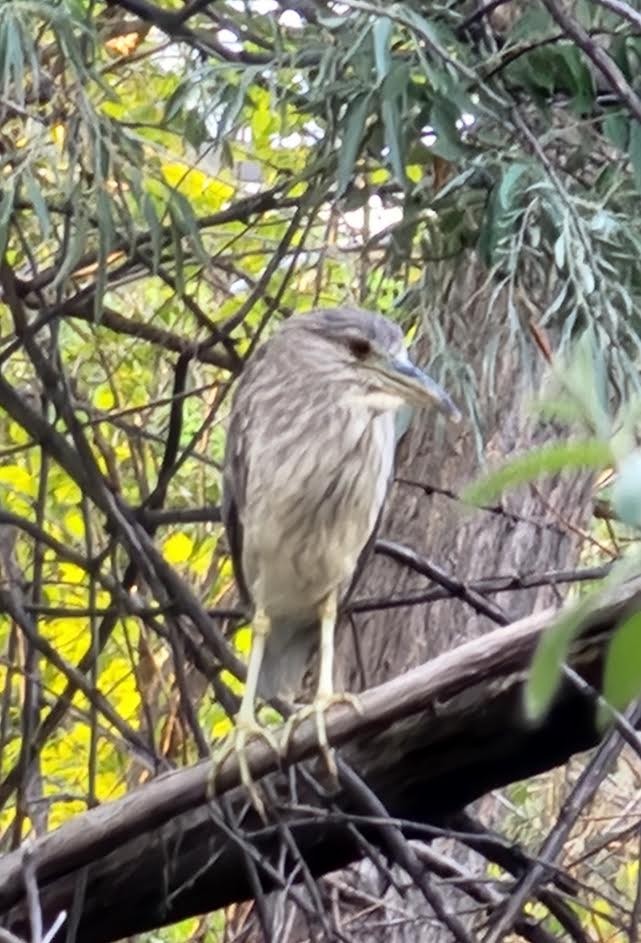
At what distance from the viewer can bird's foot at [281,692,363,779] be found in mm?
1704

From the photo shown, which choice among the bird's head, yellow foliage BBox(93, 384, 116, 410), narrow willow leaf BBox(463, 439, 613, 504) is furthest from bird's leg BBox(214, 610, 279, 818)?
narrow willow leaf BBox(463, 439, 613, 504)

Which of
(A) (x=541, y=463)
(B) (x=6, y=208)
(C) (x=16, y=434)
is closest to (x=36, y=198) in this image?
(B) (x=6, y=208)

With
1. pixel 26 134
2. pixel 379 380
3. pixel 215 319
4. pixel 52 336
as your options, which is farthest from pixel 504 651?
→ pixel 215 319

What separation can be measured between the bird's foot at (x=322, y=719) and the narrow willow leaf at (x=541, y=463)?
119 cm

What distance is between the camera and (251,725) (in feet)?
7.36

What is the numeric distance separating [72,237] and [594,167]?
2.41 ft

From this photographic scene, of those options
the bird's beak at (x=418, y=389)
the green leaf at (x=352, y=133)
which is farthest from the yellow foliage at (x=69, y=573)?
the green leaf at (x=352, y=133)

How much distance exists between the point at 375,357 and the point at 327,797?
0.72m

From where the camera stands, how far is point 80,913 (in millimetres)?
1881

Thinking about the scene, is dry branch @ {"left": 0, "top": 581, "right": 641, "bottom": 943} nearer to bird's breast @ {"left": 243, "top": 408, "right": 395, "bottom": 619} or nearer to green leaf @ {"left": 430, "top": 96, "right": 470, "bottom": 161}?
bird's breast @ {"left": 243, "top": 408, "right": 395, "bottom": 619}

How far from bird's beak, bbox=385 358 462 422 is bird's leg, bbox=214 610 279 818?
44cm

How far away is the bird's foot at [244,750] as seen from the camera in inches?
71.4

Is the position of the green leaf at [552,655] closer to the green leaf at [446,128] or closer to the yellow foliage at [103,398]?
the green leaf at [446,128]

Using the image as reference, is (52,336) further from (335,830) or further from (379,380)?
(335,830)
